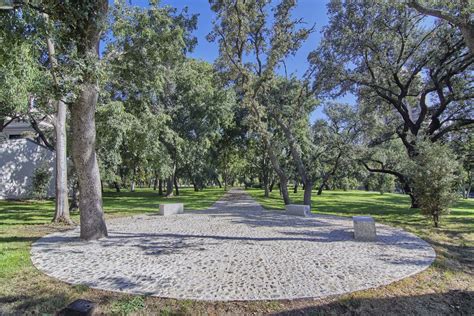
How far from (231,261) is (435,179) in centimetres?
757

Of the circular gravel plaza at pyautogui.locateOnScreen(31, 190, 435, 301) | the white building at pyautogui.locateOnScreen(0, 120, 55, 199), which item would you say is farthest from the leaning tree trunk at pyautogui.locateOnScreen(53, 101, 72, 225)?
the white building at pyautogui.locateOnScreen(0, 120, 55, 199)

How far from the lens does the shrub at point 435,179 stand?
28.3 ft

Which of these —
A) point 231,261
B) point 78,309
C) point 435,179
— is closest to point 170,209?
point 231,261

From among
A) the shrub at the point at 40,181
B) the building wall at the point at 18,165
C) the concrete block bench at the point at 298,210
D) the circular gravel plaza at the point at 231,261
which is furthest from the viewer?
the building wall at the point at 18,165

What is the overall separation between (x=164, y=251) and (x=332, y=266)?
128 inches

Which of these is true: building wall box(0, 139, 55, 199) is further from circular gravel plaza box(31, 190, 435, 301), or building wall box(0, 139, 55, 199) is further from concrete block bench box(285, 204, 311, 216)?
concrete block bench box(285, 204, 311, 216)

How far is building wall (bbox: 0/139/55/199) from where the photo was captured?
1825 centimetres

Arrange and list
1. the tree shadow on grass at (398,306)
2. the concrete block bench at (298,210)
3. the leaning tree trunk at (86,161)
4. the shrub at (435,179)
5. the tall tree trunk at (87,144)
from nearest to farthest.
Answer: the tree shadow on grass at (398,306) → the tall tree trunk at (87,144) → the leaning tree trunk at (86,161) → the shrub at (435,179) → the concrete block bench at (298,210)

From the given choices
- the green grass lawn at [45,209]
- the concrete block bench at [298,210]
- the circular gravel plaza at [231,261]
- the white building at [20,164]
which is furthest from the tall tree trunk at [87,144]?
the white building at [20,164]

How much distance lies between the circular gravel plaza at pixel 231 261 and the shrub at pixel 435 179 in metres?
1.91

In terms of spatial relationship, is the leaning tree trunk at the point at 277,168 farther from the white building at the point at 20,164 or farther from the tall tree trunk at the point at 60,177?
the white building at the point at 20,164

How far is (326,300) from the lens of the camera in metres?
3.42

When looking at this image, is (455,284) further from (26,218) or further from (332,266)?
(26,218)

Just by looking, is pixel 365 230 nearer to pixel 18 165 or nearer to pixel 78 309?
pixel 78 309
